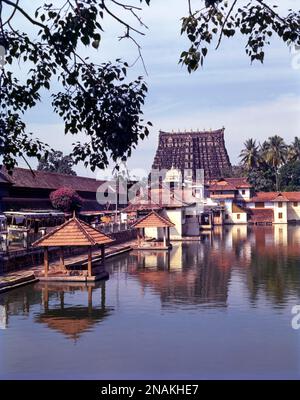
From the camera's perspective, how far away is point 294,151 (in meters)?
67.6

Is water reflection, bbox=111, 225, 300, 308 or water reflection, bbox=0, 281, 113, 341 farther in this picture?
water reflection, bbox=111, 225, 300, 308

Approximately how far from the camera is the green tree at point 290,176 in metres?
65.5

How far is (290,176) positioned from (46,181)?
1411 inches

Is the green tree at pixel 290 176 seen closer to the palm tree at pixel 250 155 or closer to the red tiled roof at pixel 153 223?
the palm tree at pixel 250 155

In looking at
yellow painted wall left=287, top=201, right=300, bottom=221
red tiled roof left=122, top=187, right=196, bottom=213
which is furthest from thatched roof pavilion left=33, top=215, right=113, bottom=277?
yellow painted wall left=287, top=201, right=300, bottom=221

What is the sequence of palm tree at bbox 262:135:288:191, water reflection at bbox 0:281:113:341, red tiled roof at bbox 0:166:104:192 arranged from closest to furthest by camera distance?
water reflection at bbox 0:281:113:341 < red tiled roof at bbox 0:166:104:192 < palm tree at bbox 262:135:288:191

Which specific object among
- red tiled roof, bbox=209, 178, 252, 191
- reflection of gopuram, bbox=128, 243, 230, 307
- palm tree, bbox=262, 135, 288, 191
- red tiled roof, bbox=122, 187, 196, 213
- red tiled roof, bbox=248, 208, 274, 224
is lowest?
reflection of gopuram, bbox=128, 243, 230, 307

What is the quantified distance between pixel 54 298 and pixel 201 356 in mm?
7819

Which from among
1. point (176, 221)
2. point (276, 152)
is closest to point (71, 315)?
point (176, 221)

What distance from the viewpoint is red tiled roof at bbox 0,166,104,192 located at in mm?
34875

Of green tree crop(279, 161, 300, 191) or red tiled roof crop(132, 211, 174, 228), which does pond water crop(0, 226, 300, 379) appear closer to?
red tiled roof crop(132, 211, 174, 228)

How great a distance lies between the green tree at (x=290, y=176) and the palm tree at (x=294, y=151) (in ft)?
2.93

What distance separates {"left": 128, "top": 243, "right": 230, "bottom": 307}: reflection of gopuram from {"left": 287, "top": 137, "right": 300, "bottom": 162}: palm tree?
128 feet
